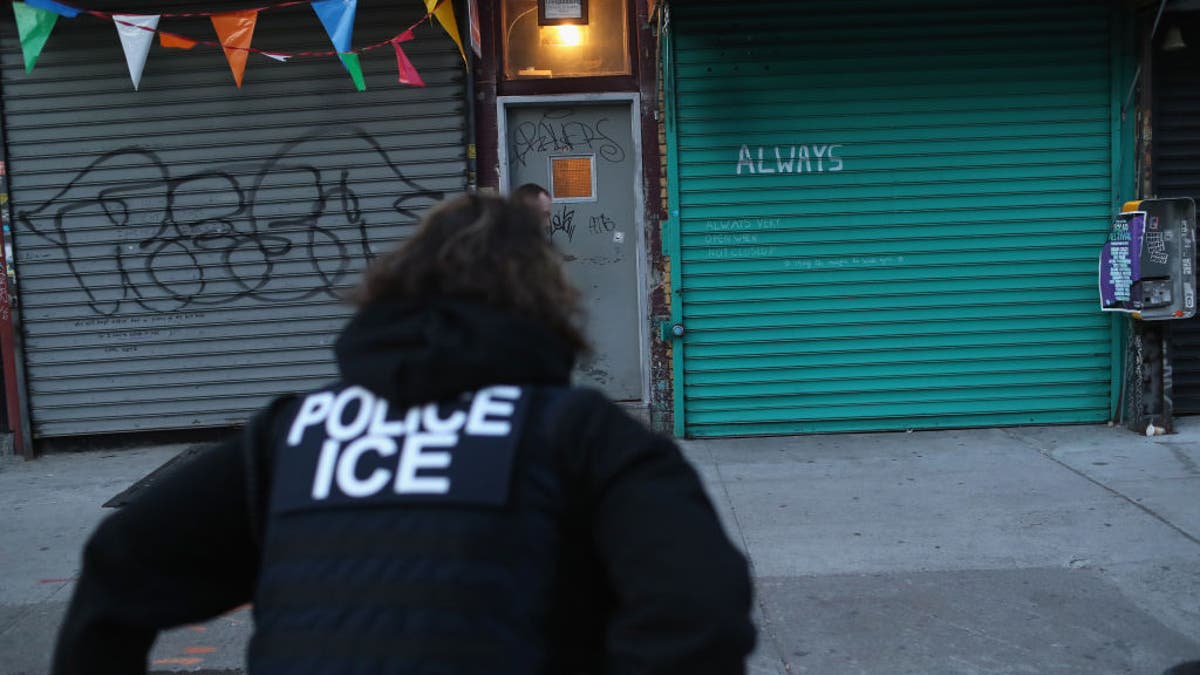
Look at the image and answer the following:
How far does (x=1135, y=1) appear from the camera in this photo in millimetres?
7625

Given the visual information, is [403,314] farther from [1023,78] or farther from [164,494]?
[1023,78]

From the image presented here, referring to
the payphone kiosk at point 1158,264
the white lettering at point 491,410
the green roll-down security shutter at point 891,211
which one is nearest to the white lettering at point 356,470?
the white lettering at point 491,410

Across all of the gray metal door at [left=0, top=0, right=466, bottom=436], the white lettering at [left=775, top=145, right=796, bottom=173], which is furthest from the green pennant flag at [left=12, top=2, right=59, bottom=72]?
the white lettering at [left=775, top=145, right=796, bottom=173]

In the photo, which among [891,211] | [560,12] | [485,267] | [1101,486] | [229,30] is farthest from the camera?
[891,211]

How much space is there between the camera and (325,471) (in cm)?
165

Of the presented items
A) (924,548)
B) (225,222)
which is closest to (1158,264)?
(924,548)

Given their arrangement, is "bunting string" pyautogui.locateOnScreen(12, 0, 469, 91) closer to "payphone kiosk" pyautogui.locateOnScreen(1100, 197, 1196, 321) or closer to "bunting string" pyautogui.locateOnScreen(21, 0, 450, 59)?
"bunting string" pyautogui.locateOnScreen(21, 0, 450, 59)

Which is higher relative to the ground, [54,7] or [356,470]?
[54,7]

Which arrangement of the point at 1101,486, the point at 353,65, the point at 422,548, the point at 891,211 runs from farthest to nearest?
1. the point at 891,211
2. the point at 353,65
3. the point at 1101,486
4. the point at 422,548

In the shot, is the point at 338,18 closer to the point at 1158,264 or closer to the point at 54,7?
the point at 54,7

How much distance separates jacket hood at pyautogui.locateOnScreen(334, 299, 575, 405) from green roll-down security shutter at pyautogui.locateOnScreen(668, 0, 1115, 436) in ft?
20.9

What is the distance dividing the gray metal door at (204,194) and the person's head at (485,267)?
6403 millimetres

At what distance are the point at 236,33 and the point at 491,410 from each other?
662cm

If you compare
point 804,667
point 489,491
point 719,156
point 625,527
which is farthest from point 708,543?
point 719,156
